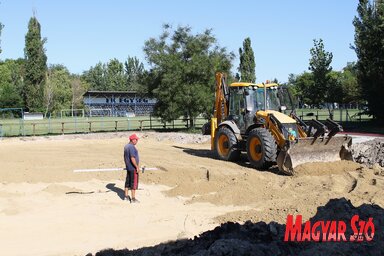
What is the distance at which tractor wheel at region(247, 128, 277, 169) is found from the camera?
12883 mm

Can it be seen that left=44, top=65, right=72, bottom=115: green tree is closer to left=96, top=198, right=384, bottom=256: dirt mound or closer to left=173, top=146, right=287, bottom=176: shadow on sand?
left=173, top=146, right=287, bottom=176: shadow on sand

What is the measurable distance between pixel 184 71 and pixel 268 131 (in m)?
15.0

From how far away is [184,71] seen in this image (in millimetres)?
27672

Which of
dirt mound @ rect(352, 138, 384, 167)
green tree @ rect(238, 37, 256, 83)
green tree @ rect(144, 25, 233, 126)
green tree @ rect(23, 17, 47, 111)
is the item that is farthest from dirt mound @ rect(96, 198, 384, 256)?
green tree @ rect(238, 37, 256, 83)

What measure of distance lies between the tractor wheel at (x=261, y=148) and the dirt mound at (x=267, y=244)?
6.20 m

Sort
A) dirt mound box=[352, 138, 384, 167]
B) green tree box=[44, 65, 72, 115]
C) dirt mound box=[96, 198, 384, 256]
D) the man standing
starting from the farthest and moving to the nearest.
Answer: green tree box=[44, 65, 72, 115] → dirt mound box=[352, 138, 384, 167] → the man standing → dirt mound box=[96, 198, 384, 256]

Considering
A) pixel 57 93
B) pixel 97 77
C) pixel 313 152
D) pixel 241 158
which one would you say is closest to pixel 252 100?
pixel 241 158

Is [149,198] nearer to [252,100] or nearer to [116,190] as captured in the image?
[116,190]

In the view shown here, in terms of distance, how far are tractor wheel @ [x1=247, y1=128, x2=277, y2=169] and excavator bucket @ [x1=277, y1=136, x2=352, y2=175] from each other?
0.41 m

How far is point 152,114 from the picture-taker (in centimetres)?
2975

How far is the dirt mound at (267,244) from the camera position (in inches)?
189

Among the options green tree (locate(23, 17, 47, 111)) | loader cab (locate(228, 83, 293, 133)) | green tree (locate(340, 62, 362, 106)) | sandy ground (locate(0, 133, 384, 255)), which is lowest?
sandy ground (locate(0, 133, 384, 255))

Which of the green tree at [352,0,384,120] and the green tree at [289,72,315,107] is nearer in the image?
the green tree at [352,0,384,120]

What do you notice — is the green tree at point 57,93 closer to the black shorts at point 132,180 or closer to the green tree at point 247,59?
the green tree at point 247,59
